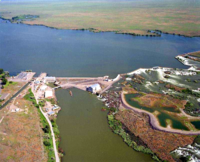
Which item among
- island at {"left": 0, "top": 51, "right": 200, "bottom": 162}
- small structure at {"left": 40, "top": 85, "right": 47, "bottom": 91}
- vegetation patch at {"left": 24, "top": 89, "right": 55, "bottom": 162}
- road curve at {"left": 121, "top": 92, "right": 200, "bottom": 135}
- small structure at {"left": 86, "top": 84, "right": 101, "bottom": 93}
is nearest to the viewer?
vegetation patch at {"left": 24, "top": 89, "right": 55, "bottom": 162}

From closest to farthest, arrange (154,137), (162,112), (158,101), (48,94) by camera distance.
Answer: (154,137) → (162,112) → (158,101) → (48,94)

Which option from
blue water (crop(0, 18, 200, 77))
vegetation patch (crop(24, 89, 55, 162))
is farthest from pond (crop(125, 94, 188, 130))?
vegetation patch (crop(24, 89, 55, 162))

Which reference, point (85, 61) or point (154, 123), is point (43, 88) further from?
point (154, 123)

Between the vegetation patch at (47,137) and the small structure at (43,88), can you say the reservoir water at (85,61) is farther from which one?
the small structure at (43,88)

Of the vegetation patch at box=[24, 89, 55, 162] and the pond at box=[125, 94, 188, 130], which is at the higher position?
the pond at box=[125, 94, 188, 130]

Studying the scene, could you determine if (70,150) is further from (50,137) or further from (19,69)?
(19,69)

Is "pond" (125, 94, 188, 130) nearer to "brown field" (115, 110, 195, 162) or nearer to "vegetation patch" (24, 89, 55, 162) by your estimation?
"brown field" (115, 110, 195, 162)

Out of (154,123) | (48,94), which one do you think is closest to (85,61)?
(48,94)
